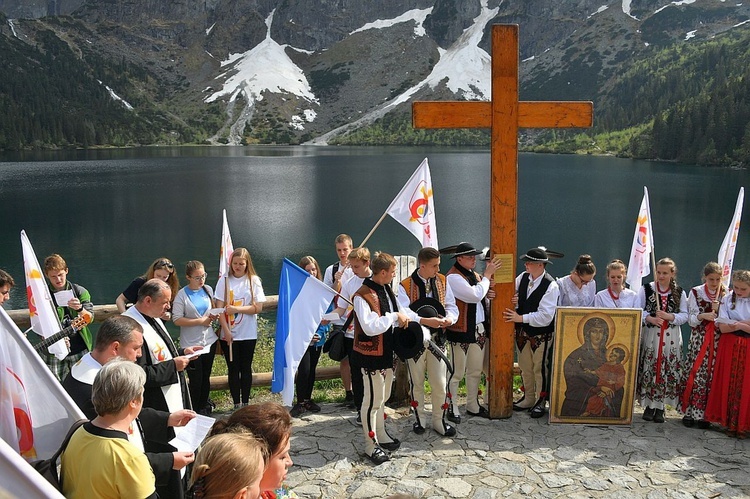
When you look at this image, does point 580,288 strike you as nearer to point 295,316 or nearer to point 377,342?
point 377,342

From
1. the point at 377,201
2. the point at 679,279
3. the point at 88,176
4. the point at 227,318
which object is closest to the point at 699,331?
the point at 227,318

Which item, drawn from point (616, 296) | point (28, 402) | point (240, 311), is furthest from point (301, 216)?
point (28, 402)

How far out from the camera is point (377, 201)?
46844 millimetres

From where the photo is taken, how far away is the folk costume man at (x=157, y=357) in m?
4.20

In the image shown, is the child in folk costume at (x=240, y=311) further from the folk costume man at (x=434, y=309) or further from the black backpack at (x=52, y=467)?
the black backpack at (x=52, y=467)

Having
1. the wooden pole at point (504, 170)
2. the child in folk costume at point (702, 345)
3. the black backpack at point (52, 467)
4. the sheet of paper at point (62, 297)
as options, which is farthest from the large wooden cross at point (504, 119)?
the black backpack at point (52, 467)

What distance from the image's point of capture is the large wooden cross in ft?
19.0

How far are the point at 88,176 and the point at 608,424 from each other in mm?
64841

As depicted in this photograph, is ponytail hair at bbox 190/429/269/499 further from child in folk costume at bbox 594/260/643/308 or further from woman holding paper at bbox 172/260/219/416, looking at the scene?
child in folk costume at bbox 594/260/643/308

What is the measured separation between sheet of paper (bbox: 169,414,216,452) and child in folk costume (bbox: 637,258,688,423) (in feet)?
14.3

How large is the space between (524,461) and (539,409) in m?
1.09

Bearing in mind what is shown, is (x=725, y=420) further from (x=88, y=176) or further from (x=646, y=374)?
(x=88, y=176)

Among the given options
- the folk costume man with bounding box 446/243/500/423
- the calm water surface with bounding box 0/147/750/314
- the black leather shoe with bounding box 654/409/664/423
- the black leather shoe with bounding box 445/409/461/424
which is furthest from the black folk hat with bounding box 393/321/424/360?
the calm water surface with bounding box 0/147/750/314

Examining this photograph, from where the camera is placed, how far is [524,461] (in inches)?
209
